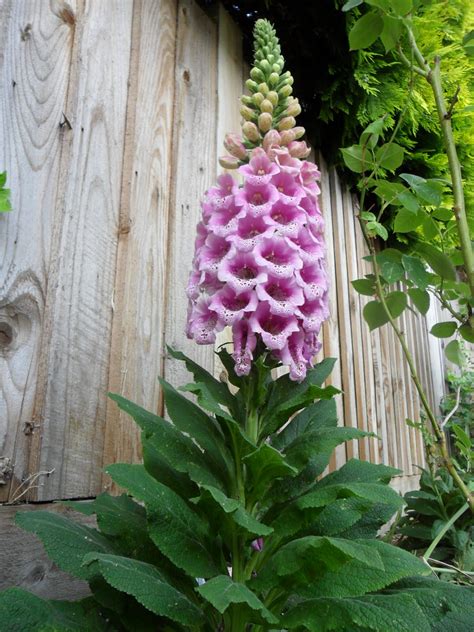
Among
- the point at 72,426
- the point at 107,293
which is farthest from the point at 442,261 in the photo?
the point at 72,426

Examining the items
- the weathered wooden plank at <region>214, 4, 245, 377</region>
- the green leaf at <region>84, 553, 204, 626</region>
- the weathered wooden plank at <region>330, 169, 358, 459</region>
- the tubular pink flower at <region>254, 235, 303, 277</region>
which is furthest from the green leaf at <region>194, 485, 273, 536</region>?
the weathered wooden plank at <region>330, 169, 358, 459</region>

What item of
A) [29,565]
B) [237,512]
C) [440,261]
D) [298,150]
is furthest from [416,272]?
[29,565]

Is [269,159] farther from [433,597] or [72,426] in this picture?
[433,597]

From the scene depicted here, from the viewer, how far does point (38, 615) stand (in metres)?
0.72

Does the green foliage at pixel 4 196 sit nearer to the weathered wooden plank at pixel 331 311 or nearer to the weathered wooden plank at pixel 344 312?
the weathered wooden plank at pixel 331 311

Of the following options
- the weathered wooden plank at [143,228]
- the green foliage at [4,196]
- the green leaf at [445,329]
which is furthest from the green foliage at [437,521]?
the green foliage at [4,196]

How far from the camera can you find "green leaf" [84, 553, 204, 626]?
690mm

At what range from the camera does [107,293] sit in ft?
4.21

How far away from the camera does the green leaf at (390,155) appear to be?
139 cm

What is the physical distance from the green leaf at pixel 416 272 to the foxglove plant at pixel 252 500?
42 centimetres

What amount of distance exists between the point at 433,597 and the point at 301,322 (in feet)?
1.56

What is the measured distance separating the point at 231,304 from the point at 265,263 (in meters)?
0.09

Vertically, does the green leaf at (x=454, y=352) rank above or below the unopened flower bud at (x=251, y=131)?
below

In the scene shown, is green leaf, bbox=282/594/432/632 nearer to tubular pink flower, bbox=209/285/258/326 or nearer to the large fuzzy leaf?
the large fuzzy leaf
